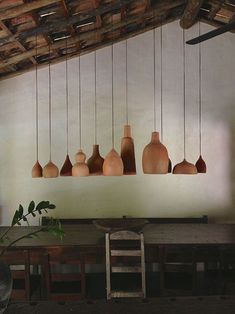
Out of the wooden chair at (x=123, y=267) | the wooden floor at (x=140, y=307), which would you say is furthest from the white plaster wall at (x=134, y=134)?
the wooden floor at (x=140, y=307)

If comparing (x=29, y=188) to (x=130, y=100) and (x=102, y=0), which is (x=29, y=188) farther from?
(x=102, y=0)

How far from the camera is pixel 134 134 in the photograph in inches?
202

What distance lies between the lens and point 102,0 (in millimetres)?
3674

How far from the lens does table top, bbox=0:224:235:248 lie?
3.39 meters

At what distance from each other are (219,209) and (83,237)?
7.86 ft

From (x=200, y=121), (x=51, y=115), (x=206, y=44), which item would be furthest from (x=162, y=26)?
(x=51, y=115)

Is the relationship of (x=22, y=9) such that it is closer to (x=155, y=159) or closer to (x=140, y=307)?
(x=155, y=159)

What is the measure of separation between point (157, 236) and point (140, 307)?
1.69 metres

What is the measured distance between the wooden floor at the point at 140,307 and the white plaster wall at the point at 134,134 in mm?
2976

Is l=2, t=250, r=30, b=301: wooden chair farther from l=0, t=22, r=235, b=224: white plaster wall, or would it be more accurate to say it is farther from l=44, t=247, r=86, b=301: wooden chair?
l=0, t=22, r=235, b=224: white plaster wall

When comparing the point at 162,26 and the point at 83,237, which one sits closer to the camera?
the point at 83,237

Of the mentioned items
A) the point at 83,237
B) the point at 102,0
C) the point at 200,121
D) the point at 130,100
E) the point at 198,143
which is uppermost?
the point at 102,0

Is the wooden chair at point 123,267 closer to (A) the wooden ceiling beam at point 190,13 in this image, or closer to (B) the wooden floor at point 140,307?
(B) the wooden floor at point 140,307

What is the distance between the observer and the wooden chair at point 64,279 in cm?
312
